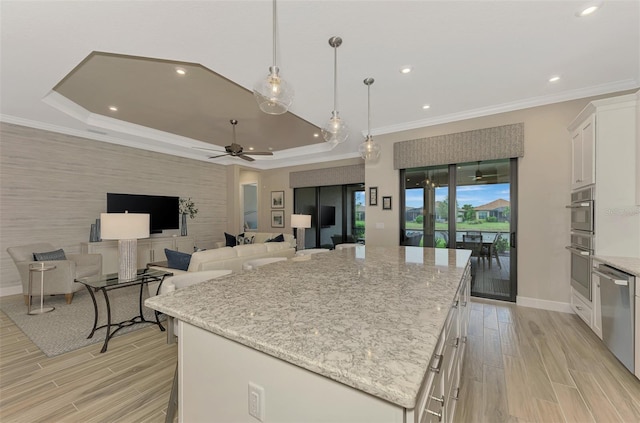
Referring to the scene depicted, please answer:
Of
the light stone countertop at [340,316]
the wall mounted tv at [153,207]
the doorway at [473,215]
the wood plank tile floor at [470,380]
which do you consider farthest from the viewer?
the wall mounted tv at [153,207]

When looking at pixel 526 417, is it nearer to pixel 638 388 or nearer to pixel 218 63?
pixel 638 388

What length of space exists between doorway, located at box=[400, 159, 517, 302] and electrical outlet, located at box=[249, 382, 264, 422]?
4.08 m

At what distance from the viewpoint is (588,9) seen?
1989mm

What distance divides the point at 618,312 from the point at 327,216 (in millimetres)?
5533

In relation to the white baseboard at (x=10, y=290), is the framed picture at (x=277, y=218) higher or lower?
higher

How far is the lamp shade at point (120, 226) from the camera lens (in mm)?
2518

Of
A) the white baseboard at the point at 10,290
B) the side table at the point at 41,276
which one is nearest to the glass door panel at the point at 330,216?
the side table at the point at 41,276

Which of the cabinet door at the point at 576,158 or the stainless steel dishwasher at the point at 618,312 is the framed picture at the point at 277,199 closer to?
the cabinet door at the point at 576,158

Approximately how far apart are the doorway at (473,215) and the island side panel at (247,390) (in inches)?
159

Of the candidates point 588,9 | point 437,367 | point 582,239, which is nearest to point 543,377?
point 582,239

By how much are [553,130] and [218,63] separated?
4275mm

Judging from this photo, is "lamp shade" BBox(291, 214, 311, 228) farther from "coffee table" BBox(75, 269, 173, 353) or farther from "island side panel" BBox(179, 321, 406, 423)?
"island side panel" BBox(179, 321, 406, 423)

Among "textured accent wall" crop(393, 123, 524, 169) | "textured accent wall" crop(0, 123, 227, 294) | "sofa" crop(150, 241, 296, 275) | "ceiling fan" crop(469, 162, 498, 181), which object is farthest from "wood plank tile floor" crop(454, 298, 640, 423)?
"textured accent wall" crop(0, 123, 227, 294)

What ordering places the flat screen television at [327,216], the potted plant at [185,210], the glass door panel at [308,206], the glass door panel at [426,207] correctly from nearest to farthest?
the glass door panel at [426,207]
the potted plant at [185,210]
the flat screen television at [327,216]
the glass door panel at [308,206]
